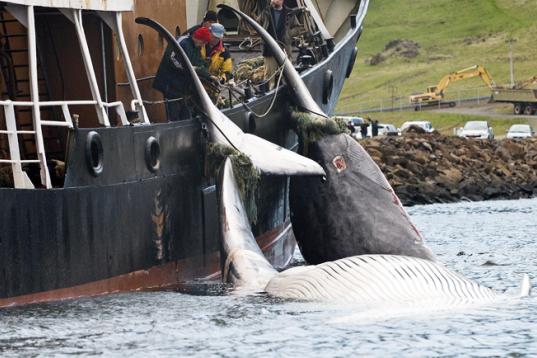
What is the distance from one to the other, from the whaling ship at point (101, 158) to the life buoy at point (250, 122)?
0.08 ft

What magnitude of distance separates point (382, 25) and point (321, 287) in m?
116

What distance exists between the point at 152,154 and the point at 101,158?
153 cm

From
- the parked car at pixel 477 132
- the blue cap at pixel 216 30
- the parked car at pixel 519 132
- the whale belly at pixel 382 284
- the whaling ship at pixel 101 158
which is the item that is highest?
the blue cap at pixel 216 30

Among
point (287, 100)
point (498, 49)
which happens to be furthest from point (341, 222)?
point (498, 49)

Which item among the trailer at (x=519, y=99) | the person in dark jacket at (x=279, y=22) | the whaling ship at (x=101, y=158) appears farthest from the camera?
the trailer at (x=519, y=99)

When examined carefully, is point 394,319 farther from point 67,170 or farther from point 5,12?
point 5,12

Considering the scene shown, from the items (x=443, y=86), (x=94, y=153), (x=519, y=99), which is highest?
(x=94, y=153)

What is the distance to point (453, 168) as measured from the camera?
51.9 meters

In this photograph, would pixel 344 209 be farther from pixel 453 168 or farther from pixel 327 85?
pixel 453 168

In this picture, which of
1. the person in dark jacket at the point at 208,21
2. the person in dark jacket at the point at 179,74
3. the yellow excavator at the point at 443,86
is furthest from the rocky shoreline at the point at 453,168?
the yellow excavator at the point at 443,86

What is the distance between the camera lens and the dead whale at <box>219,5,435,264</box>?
2338 cm

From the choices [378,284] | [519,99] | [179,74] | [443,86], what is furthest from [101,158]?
[443,86]

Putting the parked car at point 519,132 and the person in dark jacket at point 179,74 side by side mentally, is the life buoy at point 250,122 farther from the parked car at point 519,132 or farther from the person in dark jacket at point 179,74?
the parked car at point 519,132

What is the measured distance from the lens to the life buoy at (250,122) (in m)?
23.6
